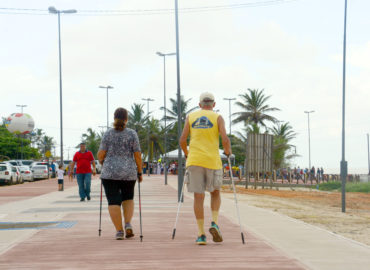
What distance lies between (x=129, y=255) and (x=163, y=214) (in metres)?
5.64

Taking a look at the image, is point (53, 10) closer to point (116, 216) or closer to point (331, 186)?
point (331, 186)

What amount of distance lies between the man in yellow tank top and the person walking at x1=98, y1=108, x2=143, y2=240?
81 centimetres

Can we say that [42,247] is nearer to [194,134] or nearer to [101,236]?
[101,236]

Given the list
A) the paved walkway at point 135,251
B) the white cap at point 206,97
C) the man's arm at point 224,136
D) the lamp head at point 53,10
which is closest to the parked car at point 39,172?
the lamp head at point 53,10

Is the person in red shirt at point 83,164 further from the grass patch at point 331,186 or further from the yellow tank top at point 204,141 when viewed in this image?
the grass patch at point 331,186

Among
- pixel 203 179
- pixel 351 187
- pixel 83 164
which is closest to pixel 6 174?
pixel 83 164

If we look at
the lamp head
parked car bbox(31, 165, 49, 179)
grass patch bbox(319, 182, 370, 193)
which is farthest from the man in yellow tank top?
parked car bbox(31, 165, 49, 179)

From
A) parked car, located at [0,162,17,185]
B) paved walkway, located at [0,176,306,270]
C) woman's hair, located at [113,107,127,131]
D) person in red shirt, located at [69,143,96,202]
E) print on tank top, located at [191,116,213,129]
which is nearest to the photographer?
paved walkway, located at [0,176,306,270]

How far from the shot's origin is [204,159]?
758 centimetres

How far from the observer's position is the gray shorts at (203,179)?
755 cm

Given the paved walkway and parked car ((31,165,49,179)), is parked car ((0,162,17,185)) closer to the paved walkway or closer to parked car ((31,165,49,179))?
parked car ((31,165,49,179))

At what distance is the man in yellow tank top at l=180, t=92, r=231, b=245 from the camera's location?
7555mm

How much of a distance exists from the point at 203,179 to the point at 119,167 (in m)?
1.18

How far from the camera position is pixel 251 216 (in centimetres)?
1182
